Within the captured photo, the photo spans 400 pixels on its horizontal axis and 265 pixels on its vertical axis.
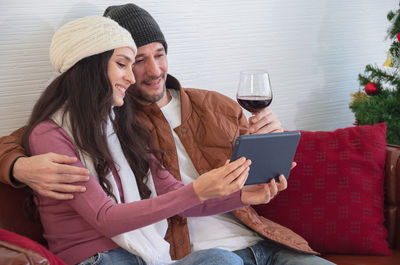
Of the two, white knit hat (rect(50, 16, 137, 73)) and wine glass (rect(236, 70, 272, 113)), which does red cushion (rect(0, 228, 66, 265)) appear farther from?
wine glass (rect(236, 70, 272, 113))

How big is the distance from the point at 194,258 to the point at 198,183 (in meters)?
0.26

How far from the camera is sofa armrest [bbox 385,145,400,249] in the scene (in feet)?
6.20

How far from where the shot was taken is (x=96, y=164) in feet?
4.81

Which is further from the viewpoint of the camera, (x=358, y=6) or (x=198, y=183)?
(x=358, y=6)

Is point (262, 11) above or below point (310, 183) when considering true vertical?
above

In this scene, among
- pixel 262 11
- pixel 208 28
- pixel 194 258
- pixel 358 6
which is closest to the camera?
pixel 194 258

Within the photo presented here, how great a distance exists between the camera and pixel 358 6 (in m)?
2.65

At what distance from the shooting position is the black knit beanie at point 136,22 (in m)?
1.77

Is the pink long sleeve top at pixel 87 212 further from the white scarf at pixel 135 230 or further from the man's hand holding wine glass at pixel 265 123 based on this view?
the man's hand holding wine glass at pixel 265 123

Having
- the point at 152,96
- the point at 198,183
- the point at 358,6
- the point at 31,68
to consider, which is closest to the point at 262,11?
the point at 358,6

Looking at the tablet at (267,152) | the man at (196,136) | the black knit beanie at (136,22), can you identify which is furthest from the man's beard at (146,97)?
the tablet at (267,152)

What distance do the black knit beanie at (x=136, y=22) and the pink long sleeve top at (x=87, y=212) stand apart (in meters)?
0.52

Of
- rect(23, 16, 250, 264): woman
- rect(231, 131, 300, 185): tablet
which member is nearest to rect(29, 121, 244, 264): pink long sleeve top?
rect(23, 16, 250, 264): woman

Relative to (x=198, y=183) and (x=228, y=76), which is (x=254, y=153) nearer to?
(x=198, y=183)
